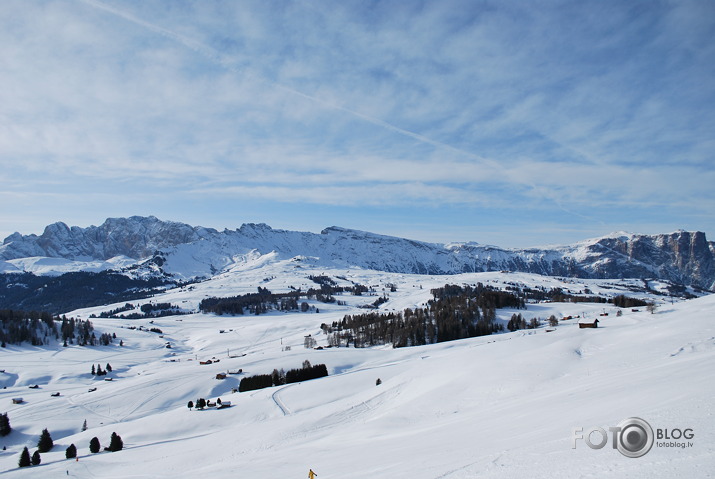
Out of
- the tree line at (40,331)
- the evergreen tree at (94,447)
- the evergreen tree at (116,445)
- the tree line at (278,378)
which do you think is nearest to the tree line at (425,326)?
the tree line at (278,378)

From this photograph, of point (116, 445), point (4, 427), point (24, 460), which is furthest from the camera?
point (4, 427)

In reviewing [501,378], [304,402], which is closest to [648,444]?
[501,378]

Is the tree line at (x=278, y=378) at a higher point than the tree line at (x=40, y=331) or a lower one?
lower

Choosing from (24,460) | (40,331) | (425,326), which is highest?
(40,331)

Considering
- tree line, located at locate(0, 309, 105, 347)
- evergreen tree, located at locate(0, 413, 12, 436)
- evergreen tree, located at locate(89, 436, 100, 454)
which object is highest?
tree line, located at locate(0, 309, 105, 347)

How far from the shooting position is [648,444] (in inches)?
456

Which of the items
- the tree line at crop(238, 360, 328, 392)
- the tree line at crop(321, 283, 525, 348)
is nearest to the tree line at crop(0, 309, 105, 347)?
the tree line at crop(321, 283, 525, 348)

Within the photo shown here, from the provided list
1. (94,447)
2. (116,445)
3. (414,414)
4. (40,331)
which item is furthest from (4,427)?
(40,331)

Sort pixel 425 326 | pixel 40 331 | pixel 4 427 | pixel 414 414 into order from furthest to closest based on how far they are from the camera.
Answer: pixel 40 331
pixel 425 326
pixel 4 427
pixel 414 414

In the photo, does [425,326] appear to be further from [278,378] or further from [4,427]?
[4,427]

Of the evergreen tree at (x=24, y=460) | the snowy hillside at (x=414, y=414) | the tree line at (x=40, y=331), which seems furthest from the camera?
the tree line at (x=40, y=331)

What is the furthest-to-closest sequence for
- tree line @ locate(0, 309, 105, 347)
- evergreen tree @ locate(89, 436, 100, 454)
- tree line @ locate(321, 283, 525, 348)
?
tree line @ locate(0, 309, 105, 347), tree line @ locate(321, 283, 525, 348), evergreen tree @ locate(89, 436, 100, 454)

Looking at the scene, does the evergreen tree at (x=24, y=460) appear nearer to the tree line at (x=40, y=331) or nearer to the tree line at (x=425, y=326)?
the tree line at (x=425, y=326)

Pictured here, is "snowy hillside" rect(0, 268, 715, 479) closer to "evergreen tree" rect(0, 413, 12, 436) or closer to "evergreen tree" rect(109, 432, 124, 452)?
"evergreen tree" rect(0, 413, 12, 436)
